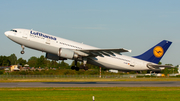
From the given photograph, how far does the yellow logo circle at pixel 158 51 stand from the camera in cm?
4800

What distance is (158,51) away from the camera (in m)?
48.2

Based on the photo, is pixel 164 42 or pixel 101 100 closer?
pixel 101 100

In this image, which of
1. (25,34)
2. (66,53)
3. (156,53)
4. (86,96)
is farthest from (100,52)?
(86,96)

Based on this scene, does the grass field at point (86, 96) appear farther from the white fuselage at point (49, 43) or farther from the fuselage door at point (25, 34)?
the fuselage door at point (25, 34)

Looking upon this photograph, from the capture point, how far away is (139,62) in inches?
1831

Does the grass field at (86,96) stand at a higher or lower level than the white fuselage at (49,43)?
lower

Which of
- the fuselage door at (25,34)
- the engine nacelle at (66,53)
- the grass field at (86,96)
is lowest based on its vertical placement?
the grass field at (86,96)

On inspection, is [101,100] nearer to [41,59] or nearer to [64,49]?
[64,49]

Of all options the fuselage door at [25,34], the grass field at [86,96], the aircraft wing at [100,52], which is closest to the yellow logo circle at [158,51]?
the aircraft wing at [100,52]

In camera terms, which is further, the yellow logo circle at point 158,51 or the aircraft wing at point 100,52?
the yellow logo circle at point 158,51

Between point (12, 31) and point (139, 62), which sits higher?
point (12, 31)

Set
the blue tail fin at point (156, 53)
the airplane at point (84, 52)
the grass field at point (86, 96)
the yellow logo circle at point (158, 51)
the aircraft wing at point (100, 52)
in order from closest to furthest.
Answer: the grass field at point (86, 96), the airplane at point (84, 52), the aircraft wing at point (100, 52), the blue tail fin at point (156, 53), the yellow logo circle at point (158, 51)

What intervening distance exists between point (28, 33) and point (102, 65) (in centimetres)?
1478

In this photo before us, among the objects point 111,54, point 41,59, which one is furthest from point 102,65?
point 41,59
